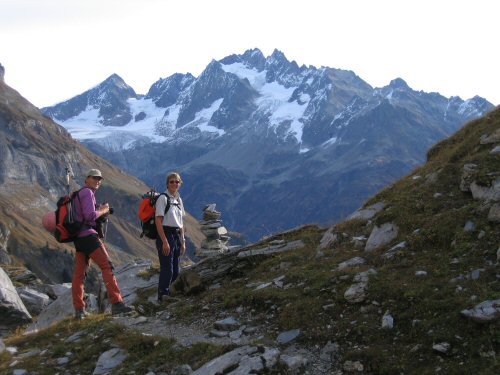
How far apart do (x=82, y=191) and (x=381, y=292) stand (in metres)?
8.43

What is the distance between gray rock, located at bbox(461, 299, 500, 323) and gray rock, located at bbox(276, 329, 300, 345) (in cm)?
328

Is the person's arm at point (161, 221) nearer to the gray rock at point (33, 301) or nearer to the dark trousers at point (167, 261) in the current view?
the dark trousers at point (167, 261)

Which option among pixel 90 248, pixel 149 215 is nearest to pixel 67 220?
pixel 90 248

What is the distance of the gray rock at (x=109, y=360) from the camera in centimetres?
1177

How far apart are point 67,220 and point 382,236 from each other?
28.0ft

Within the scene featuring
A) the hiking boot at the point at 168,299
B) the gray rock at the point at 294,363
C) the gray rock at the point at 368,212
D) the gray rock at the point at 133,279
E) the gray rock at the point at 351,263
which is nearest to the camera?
the gray rock at the point at 294,363

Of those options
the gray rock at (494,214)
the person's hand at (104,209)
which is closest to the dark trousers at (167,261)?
the person's hand at (104,209)

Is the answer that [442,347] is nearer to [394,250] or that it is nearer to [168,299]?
[394,250]

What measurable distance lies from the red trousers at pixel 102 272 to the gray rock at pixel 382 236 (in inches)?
282

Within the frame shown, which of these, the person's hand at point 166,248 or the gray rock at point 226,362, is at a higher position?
the person's hand at point 166,248

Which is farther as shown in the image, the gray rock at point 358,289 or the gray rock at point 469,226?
the gray rock at point 469,226

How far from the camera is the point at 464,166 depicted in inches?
631

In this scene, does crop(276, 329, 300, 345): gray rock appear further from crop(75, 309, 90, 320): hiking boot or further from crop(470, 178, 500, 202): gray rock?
crop(75, 309, 90, 320): hiking boot

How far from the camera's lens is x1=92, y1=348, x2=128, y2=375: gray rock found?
38.6ft
